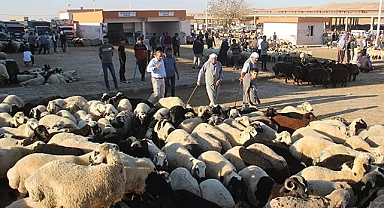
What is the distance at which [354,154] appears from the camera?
6.81 metres

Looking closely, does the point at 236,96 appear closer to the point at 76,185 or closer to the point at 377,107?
the point at 377,107

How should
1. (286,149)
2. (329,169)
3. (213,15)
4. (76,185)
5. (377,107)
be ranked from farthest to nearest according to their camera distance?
(213,15)
(377,107)
(286,149)
(329,169)
(76,185)

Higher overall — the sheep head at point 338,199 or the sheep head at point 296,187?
the sheep head at point 296,187

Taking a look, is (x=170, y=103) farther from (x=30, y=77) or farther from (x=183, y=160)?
(x=30, y=77)

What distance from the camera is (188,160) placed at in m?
6.50

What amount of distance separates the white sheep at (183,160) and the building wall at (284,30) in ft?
125

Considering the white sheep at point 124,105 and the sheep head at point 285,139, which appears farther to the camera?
the white sheep at point 124,105

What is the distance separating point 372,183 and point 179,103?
5.78 m

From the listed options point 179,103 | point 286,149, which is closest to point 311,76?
point 179,103

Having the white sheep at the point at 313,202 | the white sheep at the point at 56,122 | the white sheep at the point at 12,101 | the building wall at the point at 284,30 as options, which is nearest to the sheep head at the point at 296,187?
the white sheep at the point at 313,202

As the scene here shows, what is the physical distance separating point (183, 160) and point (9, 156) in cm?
284

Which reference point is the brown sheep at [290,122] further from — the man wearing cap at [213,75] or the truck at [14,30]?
the truck at [14,30]

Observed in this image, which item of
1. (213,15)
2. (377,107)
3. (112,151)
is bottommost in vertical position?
(377,107)

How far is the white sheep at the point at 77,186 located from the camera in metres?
4.53
